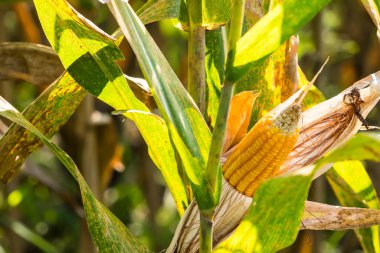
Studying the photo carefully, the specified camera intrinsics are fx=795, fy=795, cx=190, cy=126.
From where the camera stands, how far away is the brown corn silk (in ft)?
2.60

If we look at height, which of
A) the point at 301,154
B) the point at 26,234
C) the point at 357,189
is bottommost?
the point at 26,234

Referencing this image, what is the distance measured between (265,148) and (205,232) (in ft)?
0.31

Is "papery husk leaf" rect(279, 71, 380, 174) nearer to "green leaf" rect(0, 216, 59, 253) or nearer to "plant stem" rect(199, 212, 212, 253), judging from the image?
"plant stem" rect(199, 212, 212, 253)

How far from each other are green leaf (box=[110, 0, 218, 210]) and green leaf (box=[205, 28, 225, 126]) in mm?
154

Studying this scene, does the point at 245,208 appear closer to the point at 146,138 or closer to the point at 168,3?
the point at 146,138

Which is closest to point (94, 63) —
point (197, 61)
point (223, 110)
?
point (197, 61)

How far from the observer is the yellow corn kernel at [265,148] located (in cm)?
72

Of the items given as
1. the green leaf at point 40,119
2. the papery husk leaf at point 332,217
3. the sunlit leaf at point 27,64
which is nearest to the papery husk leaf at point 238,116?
the papery husk leaf at point 332,217

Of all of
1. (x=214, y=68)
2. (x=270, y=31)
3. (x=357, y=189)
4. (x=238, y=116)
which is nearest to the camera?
(x=270, y=31)

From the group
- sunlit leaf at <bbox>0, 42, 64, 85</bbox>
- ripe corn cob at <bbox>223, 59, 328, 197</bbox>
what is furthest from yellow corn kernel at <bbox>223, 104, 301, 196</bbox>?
sunlit leaf at <bbox>0, 42, 64, 85</bbox>

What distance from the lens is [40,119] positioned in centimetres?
94

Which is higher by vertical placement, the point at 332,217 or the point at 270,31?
the point at 270,31

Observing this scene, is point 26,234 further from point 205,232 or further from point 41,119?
point 205,232

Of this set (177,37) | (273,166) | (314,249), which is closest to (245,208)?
(273,166)
